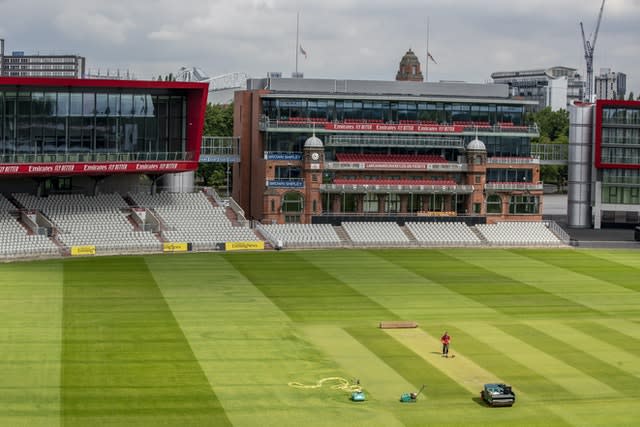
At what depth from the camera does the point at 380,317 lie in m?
70.7

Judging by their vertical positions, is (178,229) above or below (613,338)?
above

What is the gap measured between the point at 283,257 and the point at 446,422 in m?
52.9

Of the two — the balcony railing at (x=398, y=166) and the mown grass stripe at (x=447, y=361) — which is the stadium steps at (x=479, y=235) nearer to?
the balcony railing at (x=398, y=166)

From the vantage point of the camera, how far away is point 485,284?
85.9 meters

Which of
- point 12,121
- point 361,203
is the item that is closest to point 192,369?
point 12,121

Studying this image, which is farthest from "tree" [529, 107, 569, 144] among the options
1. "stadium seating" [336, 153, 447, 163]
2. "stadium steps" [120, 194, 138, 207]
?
"stadium steps" [120, 194, 138, 207]

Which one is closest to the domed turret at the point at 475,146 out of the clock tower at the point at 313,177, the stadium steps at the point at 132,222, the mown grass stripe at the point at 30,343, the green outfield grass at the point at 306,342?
the clock tower at the point at 313,177

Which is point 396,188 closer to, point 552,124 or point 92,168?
point 92,168

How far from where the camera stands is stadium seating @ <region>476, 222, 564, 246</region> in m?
112

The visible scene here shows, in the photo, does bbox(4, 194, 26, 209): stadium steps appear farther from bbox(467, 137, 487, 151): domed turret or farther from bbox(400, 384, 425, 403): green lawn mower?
bbox(400, 384, 425, 403): green lawn mower

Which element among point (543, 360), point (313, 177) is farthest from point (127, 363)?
point (313, 177)

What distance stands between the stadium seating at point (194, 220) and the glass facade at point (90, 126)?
470cm

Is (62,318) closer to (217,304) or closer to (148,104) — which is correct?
(217,304)

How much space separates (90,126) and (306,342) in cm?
4742
